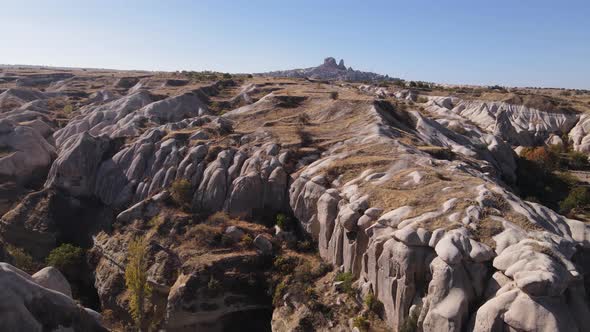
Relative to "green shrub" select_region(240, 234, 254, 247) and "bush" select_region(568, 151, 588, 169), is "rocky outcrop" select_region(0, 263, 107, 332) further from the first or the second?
"bush" select_region(568, 151, 588, 169)

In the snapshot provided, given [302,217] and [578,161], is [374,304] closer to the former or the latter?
[302,217]

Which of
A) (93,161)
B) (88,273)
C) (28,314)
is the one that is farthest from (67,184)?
(28,314)

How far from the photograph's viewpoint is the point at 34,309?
1575cm

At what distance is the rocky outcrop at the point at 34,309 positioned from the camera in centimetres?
1495

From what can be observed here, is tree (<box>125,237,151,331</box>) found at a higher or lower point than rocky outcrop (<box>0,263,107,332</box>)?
lower

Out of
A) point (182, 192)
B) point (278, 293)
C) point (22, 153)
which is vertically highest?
point (22, 153)

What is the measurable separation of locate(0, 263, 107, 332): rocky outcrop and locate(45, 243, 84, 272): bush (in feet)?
58.0

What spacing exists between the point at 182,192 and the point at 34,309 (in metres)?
19.7

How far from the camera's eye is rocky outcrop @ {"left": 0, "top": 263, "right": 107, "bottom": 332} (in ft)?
49.1

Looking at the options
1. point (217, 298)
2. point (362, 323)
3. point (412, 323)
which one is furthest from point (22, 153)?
point (412, 323)

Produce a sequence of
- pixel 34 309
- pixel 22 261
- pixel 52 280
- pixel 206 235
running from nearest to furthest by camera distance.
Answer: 1. pixel 34 309
2. pixel 52 280
3. pixel 206 235
4. pixel 22 261

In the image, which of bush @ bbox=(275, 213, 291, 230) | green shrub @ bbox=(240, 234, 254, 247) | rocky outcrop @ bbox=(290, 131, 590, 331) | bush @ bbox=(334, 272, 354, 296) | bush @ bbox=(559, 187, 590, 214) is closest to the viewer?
rocky outcrop @ bbox=(290, 131, 590, 331)

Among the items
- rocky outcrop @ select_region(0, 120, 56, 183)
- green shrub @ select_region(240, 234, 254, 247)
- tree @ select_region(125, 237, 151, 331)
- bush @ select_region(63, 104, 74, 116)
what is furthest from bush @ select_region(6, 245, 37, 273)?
bush @ select_region(63, 104, 74, 116)

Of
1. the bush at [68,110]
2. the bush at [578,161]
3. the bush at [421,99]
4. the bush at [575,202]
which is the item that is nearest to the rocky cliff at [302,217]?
the bush at [575,202]
